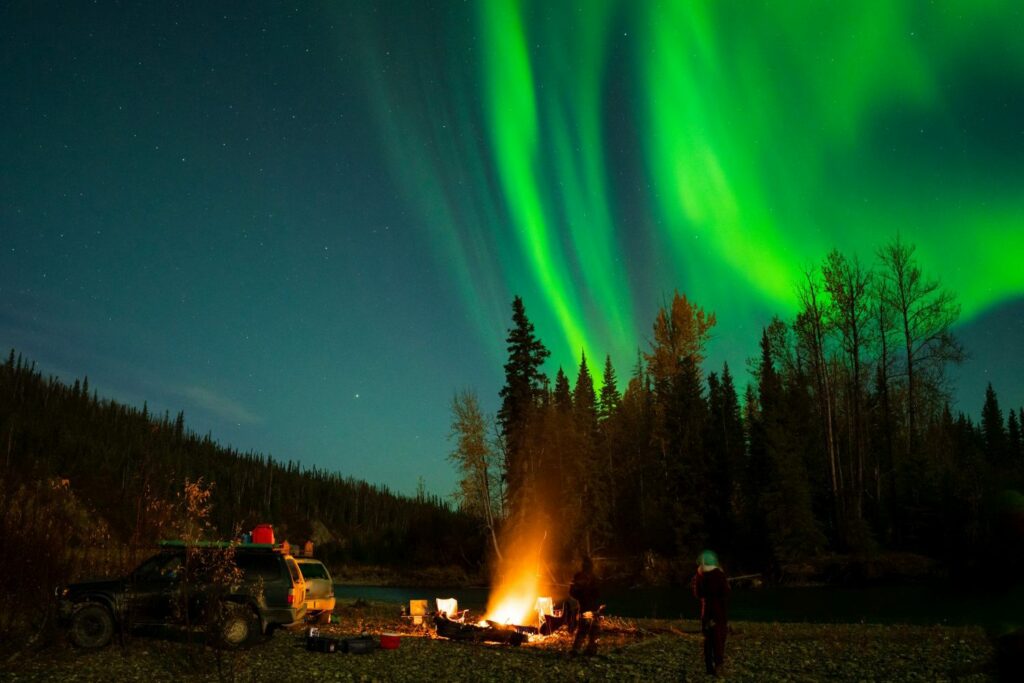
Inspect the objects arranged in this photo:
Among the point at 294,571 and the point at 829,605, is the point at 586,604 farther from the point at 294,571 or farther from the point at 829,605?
the point at 829,605

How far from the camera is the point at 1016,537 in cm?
735

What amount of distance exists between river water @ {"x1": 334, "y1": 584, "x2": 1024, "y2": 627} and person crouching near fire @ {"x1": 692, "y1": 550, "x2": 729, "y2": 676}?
1410 cm

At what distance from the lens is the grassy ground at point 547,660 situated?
1399 centimetres

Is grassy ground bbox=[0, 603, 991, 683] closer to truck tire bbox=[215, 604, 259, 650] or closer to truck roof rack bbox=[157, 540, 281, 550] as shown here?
truck tire bbox=[215, 604, 259, 650]

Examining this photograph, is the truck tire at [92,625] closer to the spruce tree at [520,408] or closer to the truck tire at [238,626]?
the truck tire at [238,626]

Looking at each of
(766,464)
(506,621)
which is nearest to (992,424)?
(766,464)

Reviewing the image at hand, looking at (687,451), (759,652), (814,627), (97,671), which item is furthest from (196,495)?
(687,451)

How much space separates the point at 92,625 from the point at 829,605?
97.8 feet

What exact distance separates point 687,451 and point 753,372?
26.2ft

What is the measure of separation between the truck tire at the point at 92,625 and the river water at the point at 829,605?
19.5 metres

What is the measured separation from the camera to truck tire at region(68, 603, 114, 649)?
55.0 feet

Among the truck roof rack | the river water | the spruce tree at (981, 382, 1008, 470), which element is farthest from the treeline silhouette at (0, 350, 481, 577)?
the spruce tree at (981, 382, 1008, 470)

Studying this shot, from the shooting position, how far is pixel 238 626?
17391 mm

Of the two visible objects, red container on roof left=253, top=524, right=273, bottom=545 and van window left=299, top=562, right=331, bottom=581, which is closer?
red container on roof left=253, top=524, right=273, bottom=545
